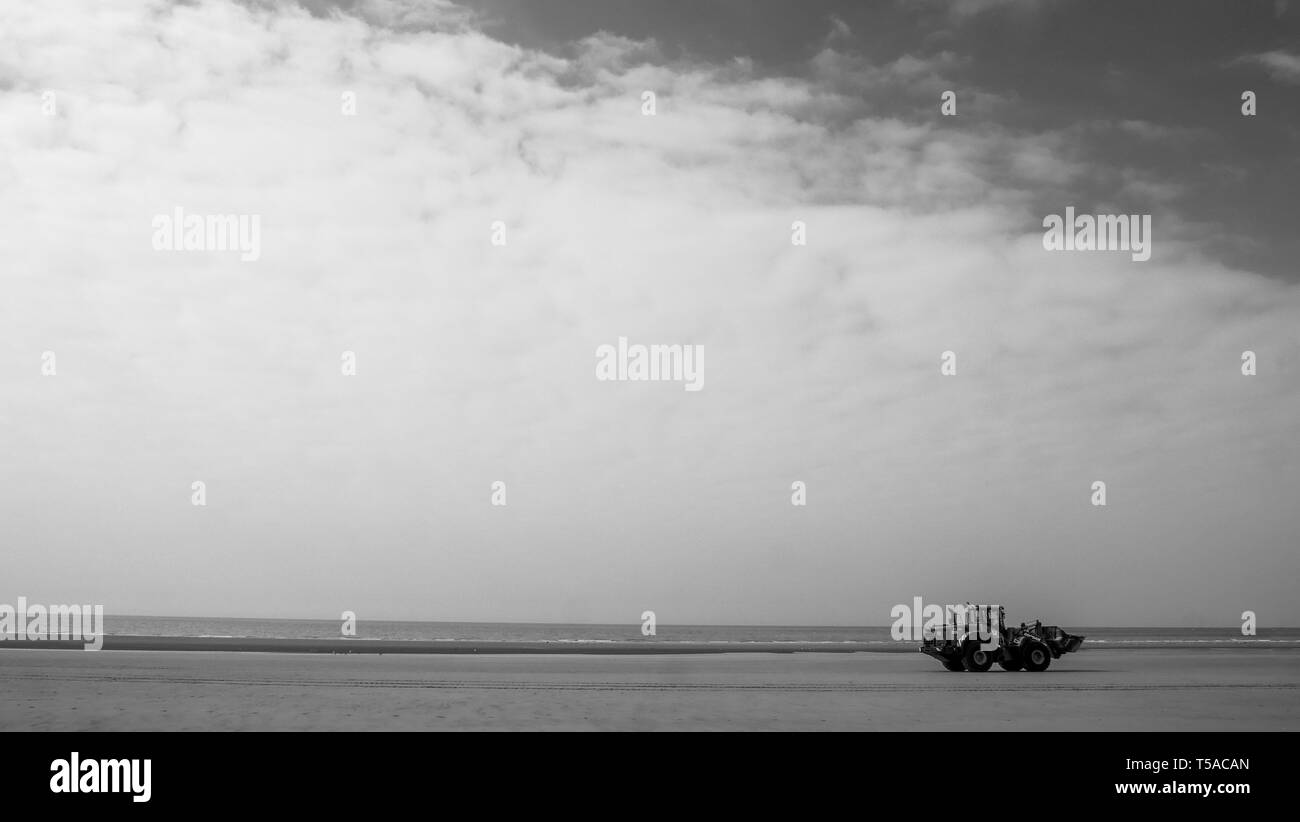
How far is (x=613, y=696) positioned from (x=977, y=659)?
53.3 ft

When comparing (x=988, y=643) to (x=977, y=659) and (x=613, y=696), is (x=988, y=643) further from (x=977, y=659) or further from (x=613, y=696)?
(x=613, y=696)

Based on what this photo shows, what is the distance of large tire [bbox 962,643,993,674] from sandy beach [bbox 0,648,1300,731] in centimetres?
38

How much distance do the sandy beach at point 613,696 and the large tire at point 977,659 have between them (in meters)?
0.38

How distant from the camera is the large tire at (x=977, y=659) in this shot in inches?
1410

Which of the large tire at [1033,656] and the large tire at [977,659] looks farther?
the large tire at [1033,656]

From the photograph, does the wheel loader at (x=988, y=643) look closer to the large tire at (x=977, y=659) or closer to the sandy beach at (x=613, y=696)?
the large tire at (x=977, y=659)

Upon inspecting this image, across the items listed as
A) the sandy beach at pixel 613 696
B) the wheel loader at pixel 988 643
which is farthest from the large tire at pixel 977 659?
the sandy beach at pixel 613 696

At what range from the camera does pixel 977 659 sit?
35.9 m

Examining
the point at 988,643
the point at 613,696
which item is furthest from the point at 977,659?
the point at 613,696

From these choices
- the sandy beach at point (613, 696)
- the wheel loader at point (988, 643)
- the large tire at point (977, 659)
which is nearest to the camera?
the sandy beach at point (613, 696)

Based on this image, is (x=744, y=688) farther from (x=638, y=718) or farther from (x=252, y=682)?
(x=252, y=682)

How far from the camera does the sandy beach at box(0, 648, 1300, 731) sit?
2102 cm
